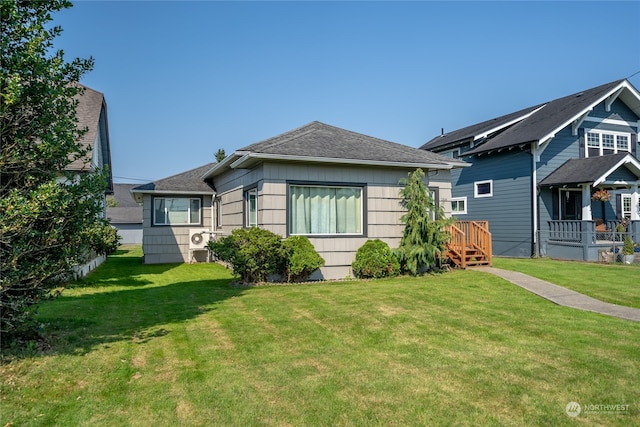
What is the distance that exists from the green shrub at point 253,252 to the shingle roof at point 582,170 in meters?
12.4

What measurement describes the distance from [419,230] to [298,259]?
3328 millimetres

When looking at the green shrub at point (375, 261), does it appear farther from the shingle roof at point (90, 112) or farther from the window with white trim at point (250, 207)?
the shingle roof at point (90, 112)

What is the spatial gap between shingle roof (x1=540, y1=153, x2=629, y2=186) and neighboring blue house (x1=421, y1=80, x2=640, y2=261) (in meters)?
0.03

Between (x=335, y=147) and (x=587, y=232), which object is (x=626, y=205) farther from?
(x=335, y=147)

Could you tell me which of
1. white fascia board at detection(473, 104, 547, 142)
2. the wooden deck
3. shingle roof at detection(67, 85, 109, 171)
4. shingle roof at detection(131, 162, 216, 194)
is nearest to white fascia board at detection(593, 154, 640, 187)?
white fascia board at detection(473, 104, 547, 142)

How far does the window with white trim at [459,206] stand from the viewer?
64.3 ft

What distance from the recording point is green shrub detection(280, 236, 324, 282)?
30.7ft

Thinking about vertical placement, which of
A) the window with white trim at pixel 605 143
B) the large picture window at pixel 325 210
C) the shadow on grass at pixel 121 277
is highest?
the window with white trim at pixel 605 143

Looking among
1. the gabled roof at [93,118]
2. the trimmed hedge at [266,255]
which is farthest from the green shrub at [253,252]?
the gabled roof at [93,118]

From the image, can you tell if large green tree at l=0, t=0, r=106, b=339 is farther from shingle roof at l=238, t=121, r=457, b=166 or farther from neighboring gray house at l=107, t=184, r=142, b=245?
neighboring gray house at l=107, t=184, r=142, b=245

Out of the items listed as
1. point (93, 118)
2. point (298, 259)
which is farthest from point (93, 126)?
point (298, 259)

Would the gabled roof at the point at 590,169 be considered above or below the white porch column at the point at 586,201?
above

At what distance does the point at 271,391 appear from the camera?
347cm

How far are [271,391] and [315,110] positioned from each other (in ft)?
64.1
